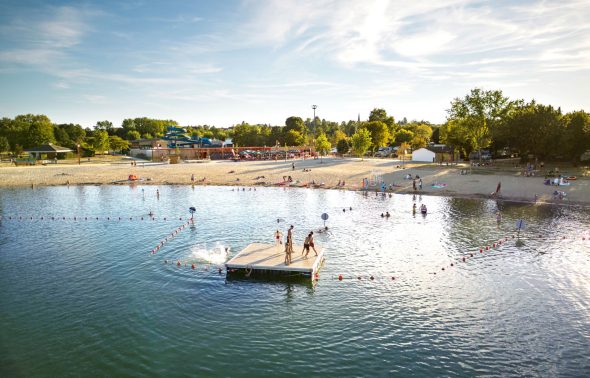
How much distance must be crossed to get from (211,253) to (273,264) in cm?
722

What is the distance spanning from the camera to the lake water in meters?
16.8

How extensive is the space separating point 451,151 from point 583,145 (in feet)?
107

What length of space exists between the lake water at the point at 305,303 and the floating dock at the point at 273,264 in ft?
3.36

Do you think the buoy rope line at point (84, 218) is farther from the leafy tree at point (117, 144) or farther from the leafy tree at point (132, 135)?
the leafy tree at point (132, 135)

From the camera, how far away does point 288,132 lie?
16475cm

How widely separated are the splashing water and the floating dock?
2.04 meters

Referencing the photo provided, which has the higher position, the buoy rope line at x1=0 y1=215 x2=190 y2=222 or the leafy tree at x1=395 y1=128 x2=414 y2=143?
the leafy tree at x1=395 y1=128 x2=414 y2=143

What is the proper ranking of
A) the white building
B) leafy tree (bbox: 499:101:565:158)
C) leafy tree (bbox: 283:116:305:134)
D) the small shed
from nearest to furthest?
1. leafy tree (bbox: 499:101:565:158)
2. the white building
3. the small shed
4. leafy tree (bbox: 283:116:305:134)

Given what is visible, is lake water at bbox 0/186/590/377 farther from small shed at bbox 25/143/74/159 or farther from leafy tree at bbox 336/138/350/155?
leafy tree at bbox 336/138/350/155

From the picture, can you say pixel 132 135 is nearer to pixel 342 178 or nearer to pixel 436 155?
pixel 342 178

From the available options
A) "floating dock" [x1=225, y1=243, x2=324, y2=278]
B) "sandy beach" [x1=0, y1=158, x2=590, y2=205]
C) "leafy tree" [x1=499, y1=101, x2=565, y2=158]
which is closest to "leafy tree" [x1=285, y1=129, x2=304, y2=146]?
"sandy beach" [x1=0, y1=158, x2=590, y2=205]

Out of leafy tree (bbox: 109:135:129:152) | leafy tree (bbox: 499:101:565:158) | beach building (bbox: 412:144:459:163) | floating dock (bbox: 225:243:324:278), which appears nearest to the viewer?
floating dock (bbox: 225:243:324:278)

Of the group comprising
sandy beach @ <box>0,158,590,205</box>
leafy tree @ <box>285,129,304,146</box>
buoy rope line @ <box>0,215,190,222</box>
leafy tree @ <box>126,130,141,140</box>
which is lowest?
buoy rope line @ <box>0,215,190,222</box>

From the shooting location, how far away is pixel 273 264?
26.4 meters
